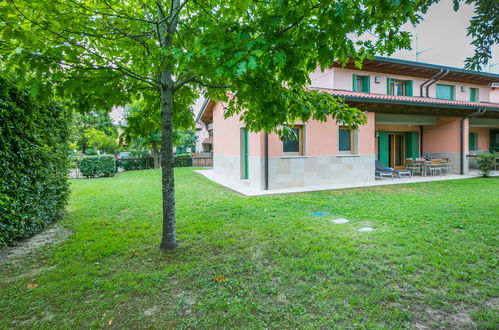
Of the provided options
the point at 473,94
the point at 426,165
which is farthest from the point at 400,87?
the point at 473,94

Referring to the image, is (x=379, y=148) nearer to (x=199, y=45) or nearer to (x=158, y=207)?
(x=158, y=207)

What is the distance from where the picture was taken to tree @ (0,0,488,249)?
230 cm

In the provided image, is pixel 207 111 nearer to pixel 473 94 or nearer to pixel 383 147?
pixel 383 147

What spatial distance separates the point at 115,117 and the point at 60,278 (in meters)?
31.4

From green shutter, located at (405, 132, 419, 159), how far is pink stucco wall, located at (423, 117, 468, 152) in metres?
0.61

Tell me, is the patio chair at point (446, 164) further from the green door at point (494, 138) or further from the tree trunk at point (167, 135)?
the tree trunk at point (167, 135)

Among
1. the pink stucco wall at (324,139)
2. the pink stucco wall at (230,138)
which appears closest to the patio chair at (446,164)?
the pink stucco wall at (324,139)

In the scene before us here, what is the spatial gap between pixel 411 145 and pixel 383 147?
2.10 meters

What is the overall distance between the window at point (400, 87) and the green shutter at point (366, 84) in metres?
1.72

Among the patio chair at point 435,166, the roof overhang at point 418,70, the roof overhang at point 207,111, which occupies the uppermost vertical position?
the roof overhang at point 418,70

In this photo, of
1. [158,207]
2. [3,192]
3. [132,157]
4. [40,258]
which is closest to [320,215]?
[158,207]

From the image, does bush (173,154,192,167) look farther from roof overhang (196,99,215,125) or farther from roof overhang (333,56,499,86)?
roof overhang (333,56,499,86)

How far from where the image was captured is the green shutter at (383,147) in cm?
1449

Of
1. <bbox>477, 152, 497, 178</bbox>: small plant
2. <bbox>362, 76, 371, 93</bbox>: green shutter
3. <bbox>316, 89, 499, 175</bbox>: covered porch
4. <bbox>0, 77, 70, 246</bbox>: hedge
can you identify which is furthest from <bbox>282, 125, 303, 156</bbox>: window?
<bbox>477, 152, 497, 178</bbox>: small plant
